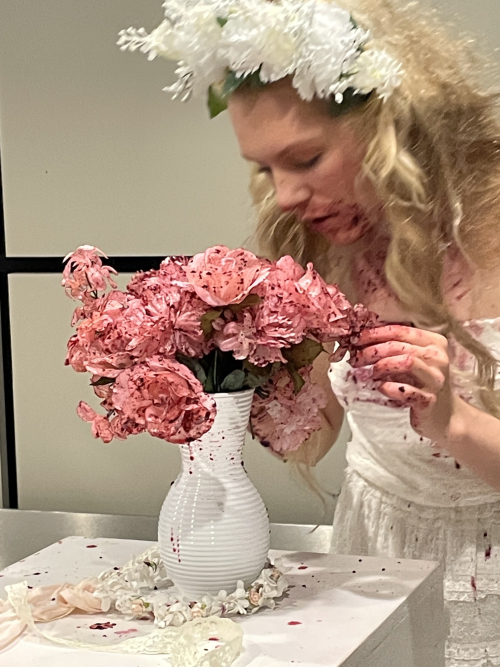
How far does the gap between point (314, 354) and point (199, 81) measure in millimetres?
652

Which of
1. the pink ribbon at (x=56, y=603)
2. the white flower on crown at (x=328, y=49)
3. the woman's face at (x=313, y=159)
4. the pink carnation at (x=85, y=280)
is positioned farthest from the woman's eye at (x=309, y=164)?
the pink ribbon at (x=56, y=603)

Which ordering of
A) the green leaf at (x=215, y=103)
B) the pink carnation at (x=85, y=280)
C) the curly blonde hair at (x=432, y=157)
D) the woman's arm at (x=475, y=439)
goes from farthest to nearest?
the green leaf at (x=215, y=103) → the curly blonde hair at (x=432, y=157) → the woman's arm at (x=475, y=439) → the pink carnation at (x=85, y=280)

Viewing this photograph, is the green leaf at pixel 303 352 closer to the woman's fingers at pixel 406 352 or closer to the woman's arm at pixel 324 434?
the woman's fingers at pixel 406 352

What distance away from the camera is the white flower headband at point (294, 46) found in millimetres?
1382

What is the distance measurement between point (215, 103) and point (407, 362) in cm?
65

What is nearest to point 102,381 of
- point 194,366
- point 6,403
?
point 194,366

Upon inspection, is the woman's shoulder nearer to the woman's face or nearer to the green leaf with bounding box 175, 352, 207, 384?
the woman's face

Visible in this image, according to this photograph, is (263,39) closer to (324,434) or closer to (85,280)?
(85,280)

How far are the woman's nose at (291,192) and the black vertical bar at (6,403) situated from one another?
689mm

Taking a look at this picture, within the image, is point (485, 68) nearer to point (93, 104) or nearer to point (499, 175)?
point (499, 175)

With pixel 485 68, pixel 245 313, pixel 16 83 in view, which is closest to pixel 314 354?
pixel 245 313

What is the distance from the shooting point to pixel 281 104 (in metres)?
1.46

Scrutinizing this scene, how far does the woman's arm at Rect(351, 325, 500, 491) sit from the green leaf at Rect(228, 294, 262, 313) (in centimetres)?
23

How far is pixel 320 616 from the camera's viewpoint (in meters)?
1.08
